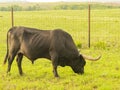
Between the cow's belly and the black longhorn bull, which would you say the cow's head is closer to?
the black longhorn bull

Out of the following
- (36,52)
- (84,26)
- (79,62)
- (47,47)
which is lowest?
(84,26)

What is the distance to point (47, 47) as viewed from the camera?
10.3 m

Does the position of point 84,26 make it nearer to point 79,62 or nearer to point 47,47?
point 79,62

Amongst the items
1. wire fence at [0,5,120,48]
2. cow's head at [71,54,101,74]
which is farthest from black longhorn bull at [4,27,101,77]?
wire fence at [0,5,120,48]

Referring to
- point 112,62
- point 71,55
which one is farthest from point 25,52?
point 112,62

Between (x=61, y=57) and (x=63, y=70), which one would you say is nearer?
(x=61, y=57)

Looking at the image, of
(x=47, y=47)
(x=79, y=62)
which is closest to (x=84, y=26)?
(x=79, y=62)

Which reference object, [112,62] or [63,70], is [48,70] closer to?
[63,70]

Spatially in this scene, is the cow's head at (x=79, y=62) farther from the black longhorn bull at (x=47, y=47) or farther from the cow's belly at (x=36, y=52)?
the cow's belly at (x=36, y=52)

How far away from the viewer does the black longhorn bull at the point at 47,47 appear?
33.7ft

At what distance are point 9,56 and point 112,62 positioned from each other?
4.04 m

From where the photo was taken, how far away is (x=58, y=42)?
33.6 feet

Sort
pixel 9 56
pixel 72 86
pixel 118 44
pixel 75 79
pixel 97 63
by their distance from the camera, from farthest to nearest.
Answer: pixel 118 44
pixel 97 63
pixel 9 56
pixel 75 79
pixel 72 86

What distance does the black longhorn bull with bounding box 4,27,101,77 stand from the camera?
33.7 ft
